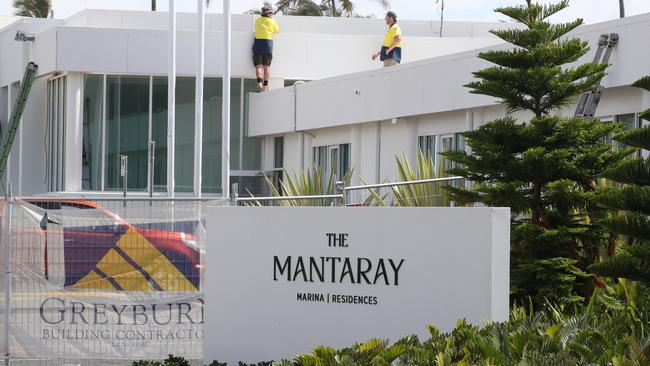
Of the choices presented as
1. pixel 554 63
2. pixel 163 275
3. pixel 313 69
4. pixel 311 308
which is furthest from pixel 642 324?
pixel 313 69

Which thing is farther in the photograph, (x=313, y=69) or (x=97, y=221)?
(x=313, y=69)

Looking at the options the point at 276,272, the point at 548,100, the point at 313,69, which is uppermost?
the point at 313,69

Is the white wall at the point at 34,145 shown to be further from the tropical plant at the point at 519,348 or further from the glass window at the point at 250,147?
the tropical plant at the point at 519,348

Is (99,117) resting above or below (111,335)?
above

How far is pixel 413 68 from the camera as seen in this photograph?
23641mm

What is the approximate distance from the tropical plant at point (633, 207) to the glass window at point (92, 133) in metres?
21.1

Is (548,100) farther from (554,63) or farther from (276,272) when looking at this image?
(276,272)

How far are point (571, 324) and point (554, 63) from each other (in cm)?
710

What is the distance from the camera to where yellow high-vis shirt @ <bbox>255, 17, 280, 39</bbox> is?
2978cm

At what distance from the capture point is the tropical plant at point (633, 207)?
10.9 metres

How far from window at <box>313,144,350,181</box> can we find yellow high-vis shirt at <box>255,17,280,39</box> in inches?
129

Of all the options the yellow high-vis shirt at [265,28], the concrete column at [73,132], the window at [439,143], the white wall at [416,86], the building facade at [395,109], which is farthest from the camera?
the concrete column at [73,132]

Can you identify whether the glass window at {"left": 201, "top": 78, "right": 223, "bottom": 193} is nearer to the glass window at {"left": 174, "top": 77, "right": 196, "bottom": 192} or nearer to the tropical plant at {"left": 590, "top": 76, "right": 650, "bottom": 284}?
the glass window at {"left": 174, "top": 77, "right": 196, "bottom": 192}

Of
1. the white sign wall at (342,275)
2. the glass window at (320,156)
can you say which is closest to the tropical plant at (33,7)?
the glass window at (320,156)
